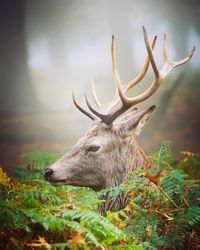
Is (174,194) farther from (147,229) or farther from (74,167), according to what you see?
(74,167)

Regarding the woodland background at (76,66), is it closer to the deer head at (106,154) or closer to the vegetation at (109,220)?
the deer head at (106,154)

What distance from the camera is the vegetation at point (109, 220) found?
160cm

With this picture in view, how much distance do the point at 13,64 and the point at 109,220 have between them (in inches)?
169

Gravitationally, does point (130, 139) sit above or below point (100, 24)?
below

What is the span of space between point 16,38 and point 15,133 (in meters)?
1.51

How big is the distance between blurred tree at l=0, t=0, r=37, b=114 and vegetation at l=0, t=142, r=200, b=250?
330 centimetres

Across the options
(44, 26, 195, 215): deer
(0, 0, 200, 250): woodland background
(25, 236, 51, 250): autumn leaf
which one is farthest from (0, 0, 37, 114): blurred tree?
(25, 236, 51, 250): autumn leaf

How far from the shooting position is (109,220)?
202 centimetres

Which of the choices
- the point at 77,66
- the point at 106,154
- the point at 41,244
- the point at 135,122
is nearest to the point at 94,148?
the point at 106,154

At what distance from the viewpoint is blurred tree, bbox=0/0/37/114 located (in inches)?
222

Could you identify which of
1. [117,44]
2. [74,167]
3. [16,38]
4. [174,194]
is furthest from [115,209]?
[16,38]

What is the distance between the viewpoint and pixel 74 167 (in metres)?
2.86

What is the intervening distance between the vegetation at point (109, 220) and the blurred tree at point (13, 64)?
3296mm

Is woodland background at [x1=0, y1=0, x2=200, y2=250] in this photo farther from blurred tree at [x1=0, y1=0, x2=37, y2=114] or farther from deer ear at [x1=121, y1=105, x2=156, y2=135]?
deer ear at [x1=121, y1=105, x2=156, y2=135]
